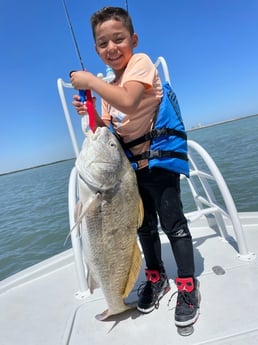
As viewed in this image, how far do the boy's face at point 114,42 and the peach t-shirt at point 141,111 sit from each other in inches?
2.9

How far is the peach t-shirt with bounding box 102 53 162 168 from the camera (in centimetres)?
218

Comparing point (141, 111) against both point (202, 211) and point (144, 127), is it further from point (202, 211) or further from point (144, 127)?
point (202, 211)

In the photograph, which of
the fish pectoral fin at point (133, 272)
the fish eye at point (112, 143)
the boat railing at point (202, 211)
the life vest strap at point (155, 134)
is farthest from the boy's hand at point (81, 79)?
the fish pectoral fin at point (133, 272)

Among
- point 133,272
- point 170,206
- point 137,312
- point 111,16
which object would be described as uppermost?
point 111,16

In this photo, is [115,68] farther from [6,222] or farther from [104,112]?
[6,222]

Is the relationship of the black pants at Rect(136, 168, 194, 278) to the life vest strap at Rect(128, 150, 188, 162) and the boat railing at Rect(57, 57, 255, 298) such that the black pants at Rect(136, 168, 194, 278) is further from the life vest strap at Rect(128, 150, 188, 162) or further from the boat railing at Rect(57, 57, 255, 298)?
the boat railing at Rect(57, 57, 255, 298)

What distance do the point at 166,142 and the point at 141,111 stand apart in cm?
30

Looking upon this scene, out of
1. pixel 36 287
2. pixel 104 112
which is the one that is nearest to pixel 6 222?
pixel 36 287

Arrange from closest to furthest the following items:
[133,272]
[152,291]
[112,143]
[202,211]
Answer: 1. [112,143]
2. [133,272]
3. [152,291]
4. [202,211]

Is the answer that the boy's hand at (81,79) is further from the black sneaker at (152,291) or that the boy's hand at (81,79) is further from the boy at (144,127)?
the black sneaker at (152,291)

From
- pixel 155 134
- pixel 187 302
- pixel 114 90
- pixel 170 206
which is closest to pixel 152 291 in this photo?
pixel 187 302

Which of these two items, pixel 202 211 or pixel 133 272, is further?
pixel 202 211

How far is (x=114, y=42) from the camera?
87.7 inches

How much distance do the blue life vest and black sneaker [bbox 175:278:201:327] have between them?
88 cm
